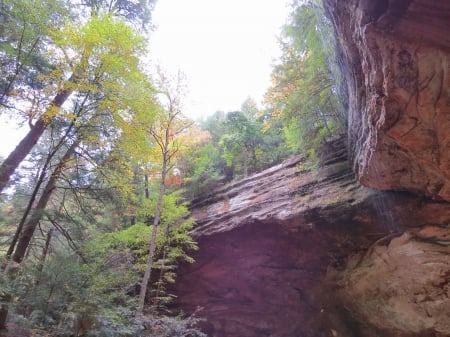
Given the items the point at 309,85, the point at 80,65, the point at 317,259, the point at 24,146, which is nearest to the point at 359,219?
the point at 317,259

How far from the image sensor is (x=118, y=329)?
5293 mm

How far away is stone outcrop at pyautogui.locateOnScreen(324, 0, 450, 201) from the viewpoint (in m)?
3.02

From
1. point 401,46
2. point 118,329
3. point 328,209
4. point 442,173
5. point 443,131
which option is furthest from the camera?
point 328,209

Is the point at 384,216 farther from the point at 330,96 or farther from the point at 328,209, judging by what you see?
the point at 330,96

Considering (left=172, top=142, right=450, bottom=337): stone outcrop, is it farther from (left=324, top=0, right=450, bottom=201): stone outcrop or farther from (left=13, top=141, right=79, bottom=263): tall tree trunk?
(left=13, top=141, right=79, bottom=263): tall tree trunk

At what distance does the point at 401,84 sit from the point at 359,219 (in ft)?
13.9

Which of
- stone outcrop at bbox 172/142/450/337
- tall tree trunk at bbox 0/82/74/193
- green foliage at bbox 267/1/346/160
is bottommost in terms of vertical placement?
stone outcrop at bbox 172/142/450/337

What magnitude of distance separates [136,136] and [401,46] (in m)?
6.80

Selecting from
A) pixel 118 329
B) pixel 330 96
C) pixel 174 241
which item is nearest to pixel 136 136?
pixel 174 241

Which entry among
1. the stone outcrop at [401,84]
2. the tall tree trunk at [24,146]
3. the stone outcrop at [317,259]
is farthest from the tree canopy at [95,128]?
the stone outcrop at [401,84]

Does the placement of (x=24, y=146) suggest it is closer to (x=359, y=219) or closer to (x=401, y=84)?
(x=401, y=84)

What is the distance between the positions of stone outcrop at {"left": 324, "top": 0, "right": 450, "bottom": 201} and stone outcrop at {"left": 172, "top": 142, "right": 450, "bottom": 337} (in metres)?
1.49

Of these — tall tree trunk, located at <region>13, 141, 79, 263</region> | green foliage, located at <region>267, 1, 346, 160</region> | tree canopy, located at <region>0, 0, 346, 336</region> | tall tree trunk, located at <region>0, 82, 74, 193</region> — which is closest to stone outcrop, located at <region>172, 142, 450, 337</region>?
green foliage, located at <region>267, 1, 346, 160</region>

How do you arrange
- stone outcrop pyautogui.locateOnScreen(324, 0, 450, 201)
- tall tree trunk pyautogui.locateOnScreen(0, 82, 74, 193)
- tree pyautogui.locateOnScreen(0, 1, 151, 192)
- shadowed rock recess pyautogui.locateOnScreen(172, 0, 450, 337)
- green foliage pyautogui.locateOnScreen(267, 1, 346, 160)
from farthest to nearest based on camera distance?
tree pyautogui.locateOnScreen(0, 1, 151, 192) → green foliage pyautogui.locateOnScreen(267, 1, 346, 160) → tall tree trunk pyautogui.locateOnScreen(0, 82, 74, 193) → shadowed rock recess pyautogui.locateOnScreen(172, 0, 450, 337) → stone outcrop pyautogui.locateOnScreen(324, 0, 450, 201)
